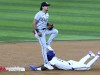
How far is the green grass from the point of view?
15305 millimetres

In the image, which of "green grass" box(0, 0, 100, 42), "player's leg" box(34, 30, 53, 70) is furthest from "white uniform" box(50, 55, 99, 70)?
"green grass" box(0, 0, 100, 42)

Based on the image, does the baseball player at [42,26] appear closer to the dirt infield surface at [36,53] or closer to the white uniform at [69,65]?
the white uniform at [69,65]

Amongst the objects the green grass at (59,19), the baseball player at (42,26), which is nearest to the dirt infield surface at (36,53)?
the baseball player at (42,26)

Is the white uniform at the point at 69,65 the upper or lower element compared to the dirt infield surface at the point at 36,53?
upper

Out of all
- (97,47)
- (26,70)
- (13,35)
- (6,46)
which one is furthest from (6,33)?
(26,70)

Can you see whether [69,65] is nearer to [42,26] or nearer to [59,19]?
[42,26]

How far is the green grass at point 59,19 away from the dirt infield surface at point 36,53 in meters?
1.06

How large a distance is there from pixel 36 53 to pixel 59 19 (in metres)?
7.02

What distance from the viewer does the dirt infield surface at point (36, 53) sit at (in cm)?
974

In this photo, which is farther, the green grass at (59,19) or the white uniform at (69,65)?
the green grass at (59,19)

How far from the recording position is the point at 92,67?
33.8 ft

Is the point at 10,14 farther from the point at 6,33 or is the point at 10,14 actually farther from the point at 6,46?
the point at 6,46

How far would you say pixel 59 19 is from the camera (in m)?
19.0

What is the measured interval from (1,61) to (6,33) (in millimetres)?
4788
